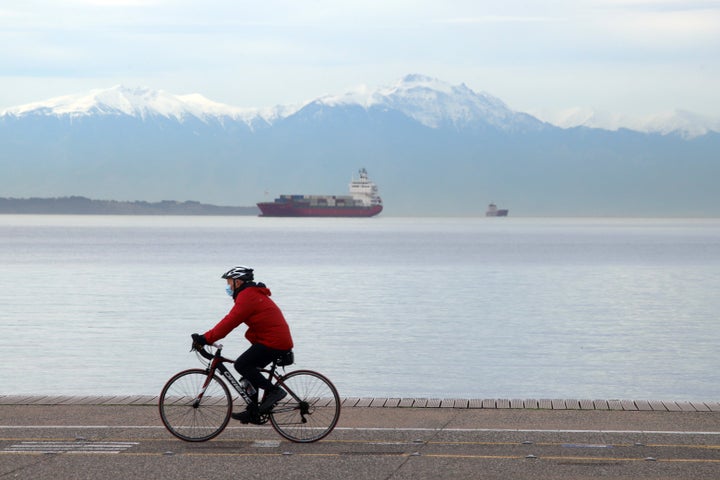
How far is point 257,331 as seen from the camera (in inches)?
377

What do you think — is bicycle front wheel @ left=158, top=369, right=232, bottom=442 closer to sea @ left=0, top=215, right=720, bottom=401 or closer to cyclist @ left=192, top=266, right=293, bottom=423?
cyclist @ left=192, top=266, right=293, bottom=423

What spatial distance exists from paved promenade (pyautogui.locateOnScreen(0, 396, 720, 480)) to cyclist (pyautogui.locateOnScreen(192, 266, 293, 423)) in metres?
0.47

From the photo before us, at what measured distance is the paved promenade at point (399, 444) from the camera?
8.40m

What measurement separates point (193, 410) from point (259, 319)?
109 cm

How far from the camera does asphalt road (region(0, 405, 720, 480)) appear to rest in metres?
8.38

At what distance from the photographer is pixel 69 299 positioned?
1640 inches

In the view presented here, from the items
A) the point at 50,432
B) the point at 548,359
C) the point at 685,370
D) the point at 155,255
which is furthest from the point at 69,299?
the point at 155,255

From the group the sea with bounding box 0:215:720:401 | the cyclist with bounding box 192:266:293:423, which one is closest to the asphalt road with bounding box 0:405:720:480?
the cyclist with bounding box 192:266:293:423

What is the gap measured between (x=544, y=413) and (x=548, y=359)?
14.3m

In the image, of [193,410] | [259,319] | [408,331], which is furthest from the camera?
[408,331]

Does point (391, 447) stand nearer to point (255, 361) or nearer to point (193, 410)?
point (255, 361)

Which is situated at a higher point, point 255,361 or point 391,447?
point 255,361

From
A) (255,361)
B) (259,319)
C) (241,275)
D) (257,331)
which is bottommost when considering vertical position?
(255,361)

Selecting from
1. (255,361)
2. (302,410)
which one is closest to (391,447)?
(302,410)
